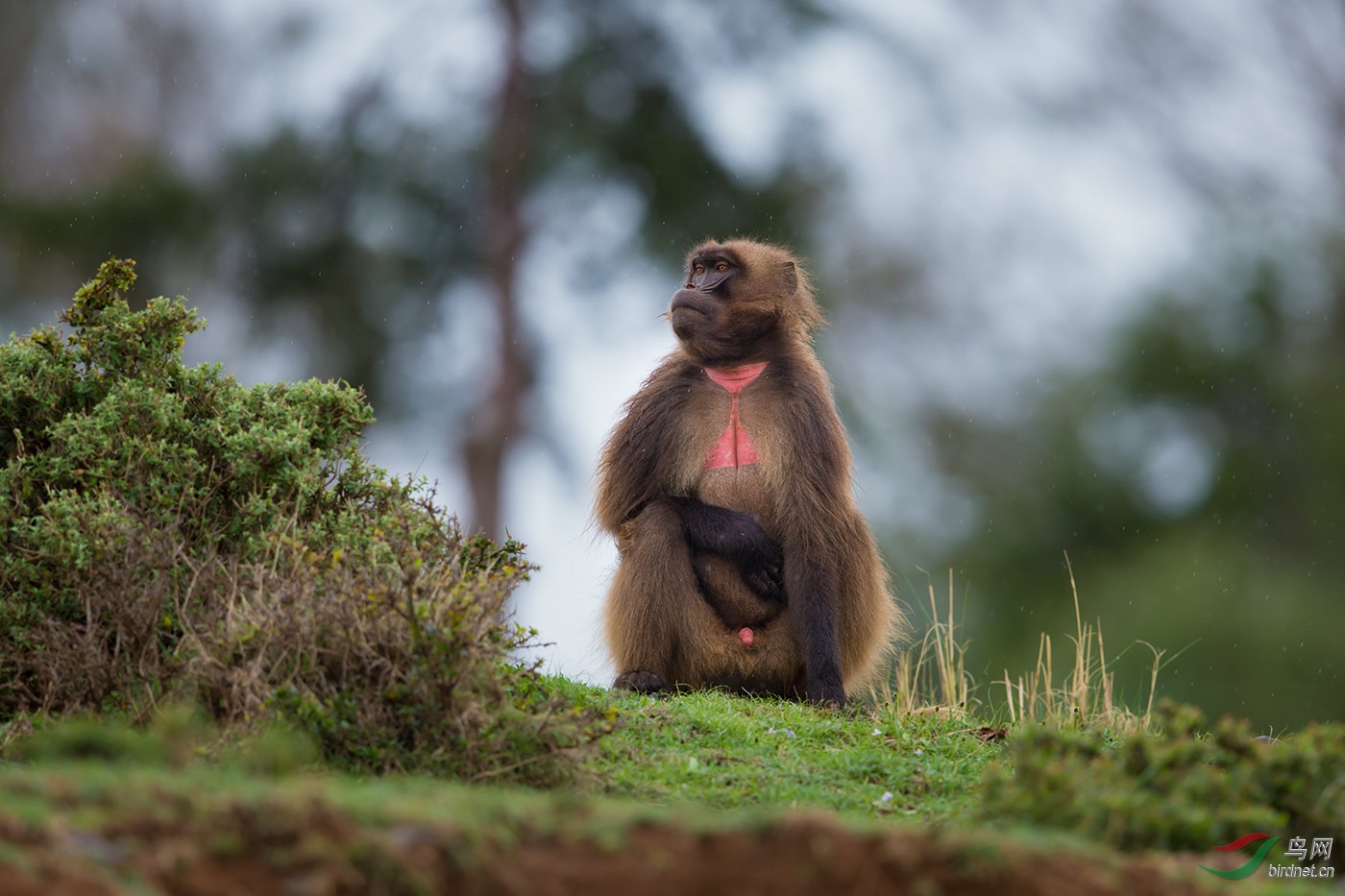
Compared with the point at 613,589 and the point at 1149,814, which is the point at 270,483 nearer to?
the point at 613,589

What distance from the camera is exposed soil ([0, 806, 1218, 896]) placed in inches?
121

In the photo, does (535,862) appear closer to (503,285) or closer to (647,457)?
(647,457)

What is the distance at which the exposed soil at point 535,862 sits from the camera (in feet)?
10.1

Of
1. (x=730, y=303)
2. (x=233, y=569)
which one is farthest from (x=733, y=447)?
(x=233, y=569)

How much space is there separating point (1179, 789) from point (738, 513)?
3.92 m

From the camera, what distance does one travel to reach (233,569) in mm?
6219

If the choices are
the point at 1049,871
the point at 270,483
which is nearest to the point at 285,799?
the point at 1049,871

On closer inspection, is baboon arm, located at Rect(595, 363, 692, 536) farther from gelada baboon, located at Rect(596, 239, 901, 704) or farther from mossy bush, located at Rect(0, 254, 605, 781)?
mossy bush, located at Rect(0, 254, 605, 781)

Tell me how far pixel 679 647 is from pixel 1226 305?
1378 cm

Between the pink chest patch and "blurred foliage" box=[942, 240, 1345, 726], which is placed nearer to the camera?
the pink chest patch

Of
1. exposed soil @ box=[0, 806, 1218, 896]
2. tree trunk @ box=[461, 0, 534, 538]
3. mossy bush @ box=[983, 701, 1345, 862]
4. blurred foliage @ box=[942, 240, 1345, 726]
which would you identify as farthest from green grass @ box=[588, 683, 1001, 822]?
blurred foliage @ box=[942, 240, 1345, 726]

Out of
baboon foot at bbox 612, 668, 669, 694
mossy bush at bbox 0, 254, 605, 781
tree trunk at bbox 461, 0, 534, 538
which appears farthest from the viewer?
tree trunk at bbox 461, 0, 534, 538

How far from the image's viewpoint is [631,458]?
325 inches

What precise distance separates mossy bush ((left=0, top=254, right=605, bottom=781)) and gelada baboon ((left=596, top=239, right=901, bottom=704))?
1.27 meters
